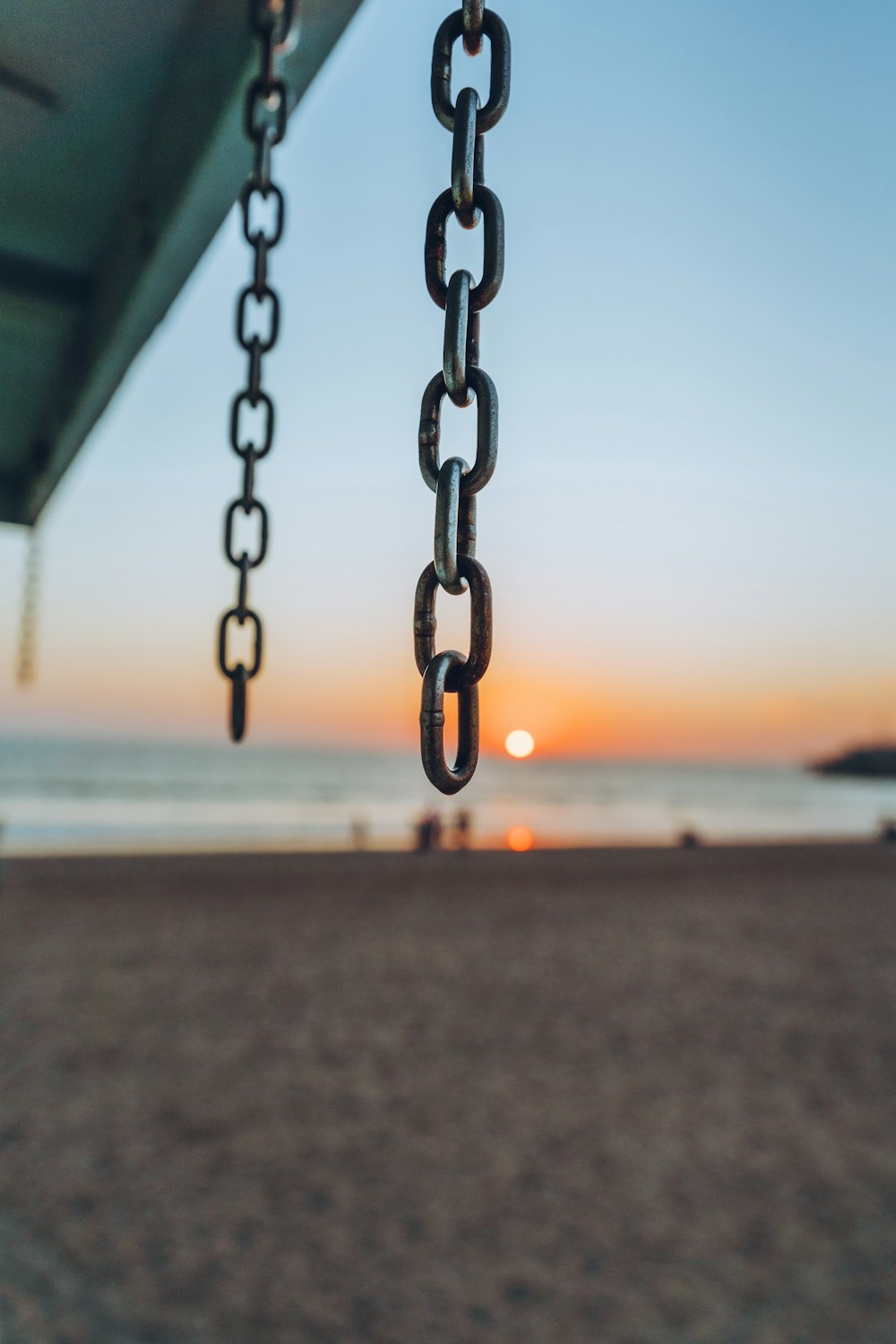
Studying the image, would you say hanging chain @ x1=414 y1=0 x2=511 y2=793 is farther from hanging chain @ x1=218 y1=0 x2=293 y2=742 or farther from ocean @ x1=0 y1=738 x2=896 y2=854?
ocean @ x1=0 y1=738 x2=896 y2=854

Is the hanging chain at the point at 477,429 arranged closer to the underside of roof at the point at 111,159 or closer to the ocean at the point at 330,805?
the underside of roof at the point at 111,159

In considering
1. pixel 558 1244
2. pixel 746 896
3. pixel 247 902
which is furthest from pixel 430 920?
pixel 558 1244

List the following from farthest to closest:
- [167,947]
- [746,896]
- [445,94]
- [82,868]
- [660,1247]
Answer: [82,868], [746,896], [167,947], [660,1247], [445,94]

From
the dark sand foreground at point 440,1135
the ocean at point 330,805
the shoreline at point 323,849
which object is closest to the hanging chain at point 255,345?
the dark sand foreground at point 440,1135

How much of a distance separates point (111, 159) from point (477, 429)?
186 cm

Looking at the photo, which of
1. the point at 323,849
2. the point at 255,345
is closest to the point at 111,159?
the point at 255,345

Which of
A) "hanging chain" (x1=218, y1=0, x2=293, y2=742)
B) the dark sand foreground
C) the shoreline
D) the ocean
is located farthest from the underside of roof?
the ocean

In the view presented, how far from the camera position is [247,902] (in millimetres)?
12766

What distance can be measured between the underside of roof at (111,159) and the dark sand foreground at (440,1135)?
360 centimetres

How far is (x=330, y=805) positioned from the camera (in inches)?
1531

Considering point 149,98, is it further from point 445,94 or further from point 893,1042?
point 893,1042

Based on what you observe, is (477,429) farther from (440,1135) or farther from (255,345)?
(440,1135)

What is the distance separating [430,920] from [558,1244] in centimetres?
734

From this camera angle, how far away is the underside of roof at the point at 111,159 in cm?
174
